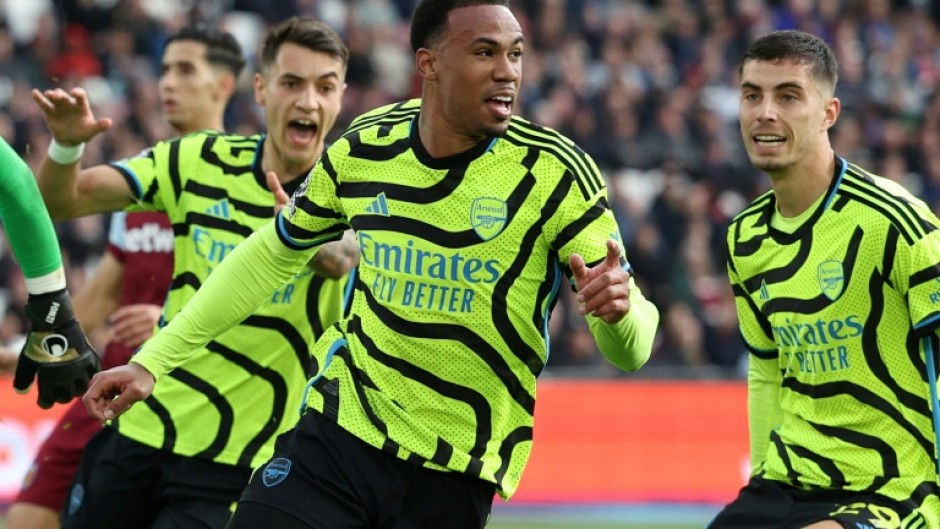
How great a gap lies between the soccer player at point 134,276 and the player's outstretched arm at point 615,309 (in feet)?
9.95

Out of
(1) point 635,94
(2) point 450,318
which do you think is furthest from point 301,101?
(1) point 635,94

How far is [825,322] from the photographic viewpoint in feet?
20.4

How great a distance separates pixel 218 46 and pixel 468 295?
3.94 meters

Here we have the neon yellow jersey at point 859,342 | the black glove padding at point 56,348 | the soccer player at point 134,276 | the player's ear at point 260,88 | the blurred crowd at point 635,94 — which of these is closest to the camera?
the black glove padding at point 56,348

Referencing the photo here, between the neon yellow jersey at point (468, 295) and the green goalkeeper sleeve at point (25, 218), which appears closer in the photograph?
the neon yellow jersey at point (468, 295)

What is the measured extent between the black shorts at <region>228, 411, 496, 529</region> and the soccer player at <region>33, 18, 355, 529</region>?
45.5 inches

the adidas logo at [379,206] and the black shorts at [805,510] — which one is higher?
the adidas logo at [379,206]

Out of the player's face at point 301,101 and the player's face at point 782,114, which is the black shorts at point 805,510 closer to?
the player's face at point 782,114

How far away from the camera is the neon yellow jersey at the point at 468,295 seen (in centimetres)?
550

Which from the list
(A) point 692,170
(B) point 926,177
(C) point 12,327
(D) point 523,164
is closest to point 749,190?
(A) point 692,170

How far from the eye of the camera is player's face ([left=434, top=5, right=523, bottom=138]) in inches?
218

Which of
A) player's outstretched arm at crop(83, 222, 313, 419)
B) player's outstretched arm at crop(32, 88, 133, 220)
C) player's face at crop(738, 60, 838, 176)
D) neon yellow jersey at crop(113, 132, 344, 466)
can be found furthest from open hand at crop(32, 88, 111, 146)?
player's face at crop(738, 60, 838, 176)

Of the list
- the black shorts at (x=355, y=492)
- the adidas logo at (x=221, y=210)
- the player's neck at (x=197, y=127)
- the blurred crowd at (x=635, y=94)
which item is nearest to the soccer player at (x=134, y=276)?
the player's neck at (x=197, y=127)

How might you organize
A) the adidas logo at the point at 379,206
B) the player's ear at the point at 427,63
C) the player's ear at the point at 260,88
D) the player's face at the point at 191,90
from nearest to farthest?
the adidas logo at the point at 379,206 < the player's ear at the point at 427,63 < the player's ear at the point at 260,88 < the player's face at the point at 191,90
